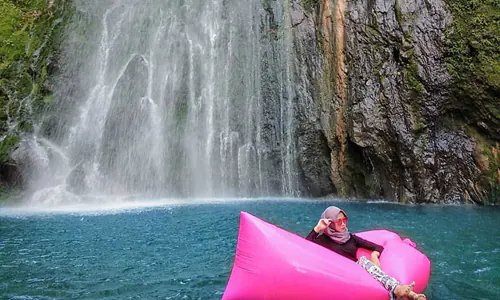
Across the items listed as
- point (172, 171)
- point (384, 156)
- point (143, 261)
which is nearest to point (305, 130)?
point (384, 156)

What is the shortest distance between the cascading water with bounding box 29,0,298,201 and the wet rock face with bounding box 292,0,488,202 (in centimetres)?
225

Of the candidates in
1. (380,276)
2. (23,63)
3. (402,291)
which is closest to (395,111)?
(380,276)

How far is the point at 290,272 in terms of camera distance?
374 cm

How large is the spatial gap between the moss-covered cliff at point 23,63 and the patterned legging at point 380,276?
1601 centimetres

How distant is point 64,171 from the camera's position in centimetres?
1702

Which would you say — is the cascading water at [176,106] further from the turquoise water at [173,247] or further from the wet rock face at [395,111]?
the turquoise water at [173,247]

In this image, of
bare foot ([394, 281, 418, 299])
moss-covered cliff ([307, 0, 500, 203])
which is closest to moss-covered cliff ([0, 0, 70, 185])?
moss-covered cliff ([307, 0, 500, 203])

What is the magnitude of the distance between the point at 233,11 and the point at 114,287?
16.2 m

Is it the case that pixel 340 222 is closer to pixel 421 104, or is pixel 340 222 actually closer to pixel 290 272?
pixel 290 272

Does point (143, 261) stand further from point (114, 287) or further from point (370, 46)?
point (370, 46)

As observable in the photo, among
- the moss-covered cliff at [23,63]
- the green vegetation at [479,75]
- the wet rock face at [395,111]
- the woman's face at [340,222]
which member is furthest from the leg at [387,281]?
the moss-covered cliff at [23,63]

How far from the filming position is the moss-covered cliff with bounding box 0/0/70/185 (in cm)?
1697

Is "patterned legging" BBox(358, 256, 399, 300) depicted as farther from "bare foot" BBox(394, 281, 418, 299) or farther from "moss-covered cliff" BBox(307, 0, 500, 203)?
"moss-covered cliff" BBox(307, 0, 500, 203)

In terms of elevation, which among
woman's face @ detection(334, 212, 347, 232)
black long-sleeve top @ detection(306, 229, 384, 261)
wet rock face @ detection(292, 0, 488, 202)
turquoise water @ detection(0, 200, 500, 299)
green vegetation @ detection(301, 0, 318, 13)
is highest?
green vegetation @ detection(301, 0, 318, 13)
